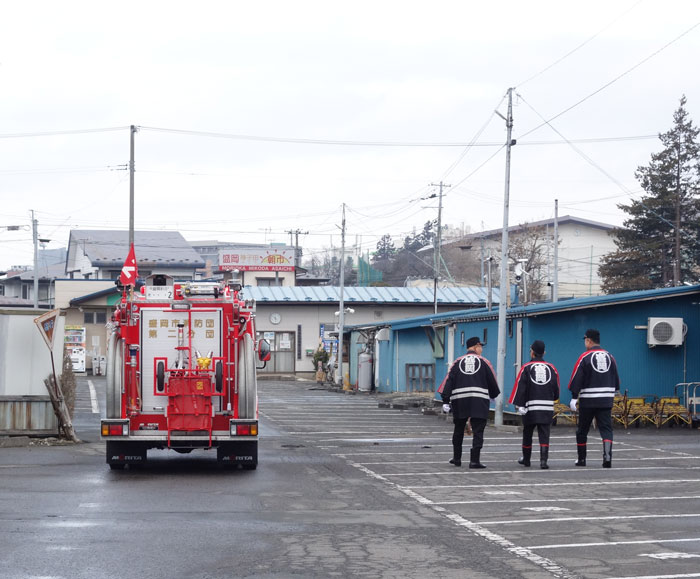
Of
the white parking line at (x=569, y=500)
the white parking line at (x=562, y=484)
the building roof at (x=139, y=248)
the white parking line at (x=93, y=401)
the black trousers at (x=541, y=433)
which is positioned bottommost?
the white parking line at (x=93, y=401)

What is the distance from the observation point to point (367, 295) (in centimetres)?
6166

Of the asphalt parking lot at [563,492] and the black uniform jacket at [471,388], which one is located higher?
the black uniform jacket at [471,388]

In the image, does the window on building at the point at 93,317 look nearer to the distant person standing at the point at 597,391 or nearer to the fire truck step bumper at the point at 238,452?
the fire truck step bumper at the point at 238,452

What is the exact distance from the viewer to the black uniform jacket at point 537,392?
14359 mm

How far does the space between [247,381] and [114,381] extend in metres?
1.86

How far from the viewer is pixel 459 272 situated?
92438 millimetres

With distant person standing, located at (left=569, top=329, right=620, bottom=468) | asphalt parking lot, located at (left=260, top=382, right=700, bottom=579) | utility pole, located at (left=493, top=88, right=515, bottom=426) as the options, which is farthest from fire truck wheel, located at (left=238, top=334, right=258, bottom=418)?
utility pole, located at (left=493, top=88, right=515, bottom=426)

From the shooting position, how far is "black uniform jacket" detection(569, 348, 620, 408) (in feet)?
47.1

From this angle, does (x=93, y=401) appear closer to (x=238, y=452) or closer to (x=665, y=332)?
(x=665, y=332)

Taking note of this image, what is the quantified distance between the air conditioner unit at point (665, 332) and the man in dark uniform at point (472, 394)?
1001 centimetres

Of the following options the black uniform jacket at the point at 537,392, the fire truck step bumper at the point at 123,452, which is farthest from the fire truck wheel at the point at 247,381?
the black uniform jacket at the point at 537,392

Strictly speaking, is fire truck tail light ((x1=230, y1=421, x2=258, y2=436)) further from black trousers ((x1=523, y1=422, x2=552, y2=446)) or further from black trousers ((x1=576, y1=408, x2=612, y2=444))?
black trousers ((x1=576, y1=408, x2=612, y2=444))

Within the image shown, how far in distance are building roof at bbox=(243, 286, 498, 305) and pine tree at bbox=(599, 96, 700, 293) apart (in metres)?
9.22

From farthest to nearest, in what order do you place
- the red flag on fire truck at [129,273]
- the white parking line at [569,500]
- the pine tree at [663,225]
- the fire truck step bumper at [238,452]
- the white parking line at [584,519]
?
the pine tree at [663,225] < the red flag on fire truck at [129,273] < the fire truck step bumper at [238,452] < the white parking line at [569,500] < the white parking line at [584,519]
